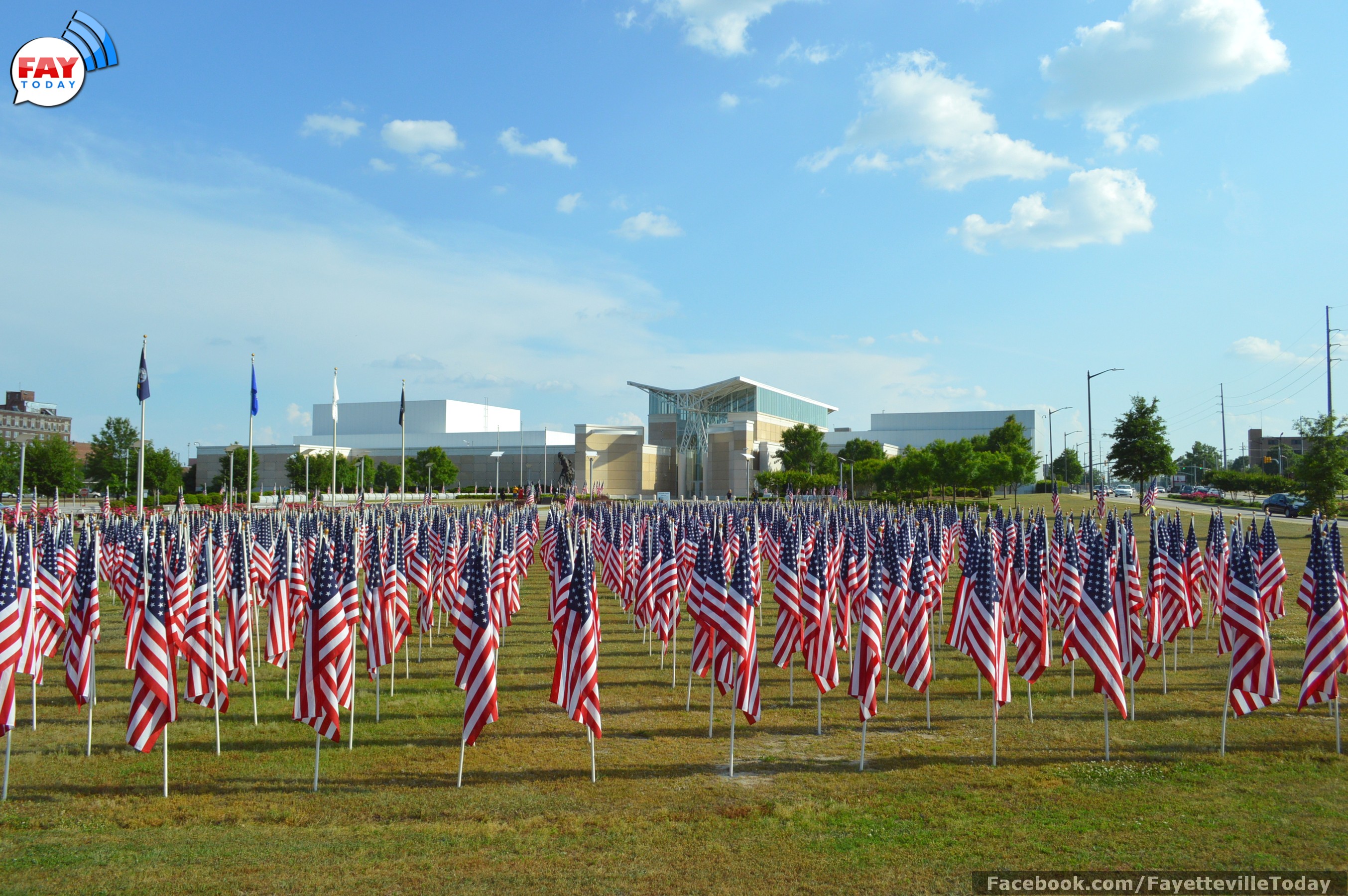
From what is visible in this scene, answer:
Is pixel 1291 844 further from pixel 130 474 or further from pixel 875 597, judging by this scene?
pixel 130 474

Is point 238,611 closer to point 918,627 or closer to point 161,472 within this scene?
point 918,627

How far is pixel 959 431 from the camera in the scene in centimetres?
15212

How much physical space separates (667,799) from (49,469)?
231 ft

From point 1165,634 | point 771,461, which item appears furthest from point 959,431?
point 1165,634

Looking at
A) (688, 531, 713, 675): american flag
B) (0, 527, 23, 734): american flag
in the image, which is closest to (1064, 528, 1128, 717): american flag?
(688, 531, 713, 675): american flag

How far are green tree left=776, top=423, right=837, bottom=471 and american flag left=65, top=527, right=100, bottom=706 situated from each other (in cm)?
9602

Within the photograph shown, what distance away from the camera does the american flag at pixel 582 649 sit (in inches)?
435

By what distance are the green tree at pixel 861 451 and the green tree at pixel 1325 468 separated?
67.6m

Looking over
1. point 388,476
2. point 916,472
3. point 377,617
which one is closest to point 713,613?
point 377,617

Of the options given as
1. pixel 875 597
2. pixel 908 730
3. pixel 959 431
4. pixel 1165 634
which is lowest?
pixel 908 730

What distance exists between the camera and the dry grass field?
8.30 m

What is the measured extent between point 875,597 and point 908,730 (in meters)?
2.91

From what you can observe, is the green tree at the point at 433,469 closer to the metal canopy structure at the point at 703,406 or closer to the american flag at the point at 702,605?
the metal canopy structure at the point at 703,406

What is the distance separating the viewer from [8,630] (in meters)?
10.0
